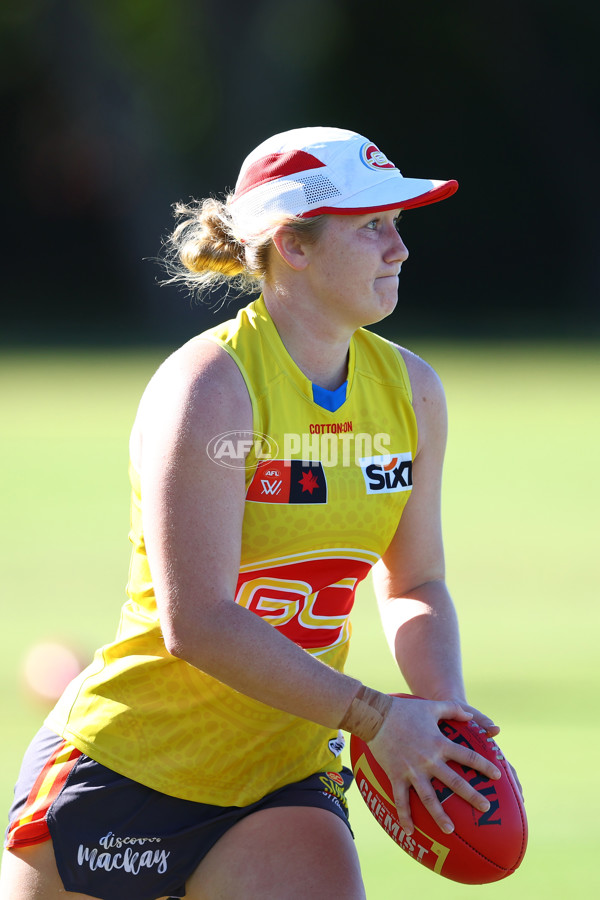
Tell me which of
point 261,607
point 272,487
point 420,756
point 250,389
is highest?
point 250,389

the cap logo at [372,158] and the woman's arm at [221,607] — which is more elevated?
the cap logo at [372,158]

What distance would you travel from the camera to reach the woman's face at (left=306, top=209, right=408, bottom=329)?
8.86ft

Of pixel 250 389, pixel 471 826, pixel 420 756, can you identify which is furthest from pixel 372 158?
pixel 471 826

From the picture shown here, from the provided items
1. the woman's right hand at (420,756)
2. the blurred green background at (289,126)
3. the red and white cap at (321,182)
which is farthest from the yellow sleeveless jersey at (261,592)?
the blurred green background at (289,126)

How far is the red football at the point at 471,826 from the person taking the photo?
8.22 ft

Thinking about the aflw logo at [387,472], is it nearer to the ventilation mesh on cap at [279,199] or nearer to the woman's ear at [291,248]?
the woman's ear at [291,248]

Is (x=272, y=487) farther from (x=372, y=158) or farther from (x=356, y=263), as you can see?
(x=372, y=158)

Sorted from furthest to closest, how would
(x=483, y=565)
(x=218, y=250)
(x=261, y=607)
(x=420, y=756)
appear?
(x=483, y=565), (x=218, y=250), (x=261, y=607), (x=420, y=756)

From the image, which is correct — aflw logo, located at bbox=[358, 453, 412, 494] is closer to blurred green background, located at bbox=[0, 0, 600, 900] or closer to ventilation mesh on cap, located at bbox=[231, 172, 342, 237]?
ventilation mesh on cap, located at bbox=[231, 172, 342, 237]

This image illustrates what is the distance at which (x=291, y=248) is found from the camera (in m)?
2.74

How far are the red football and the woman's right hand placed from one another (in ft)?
0.13


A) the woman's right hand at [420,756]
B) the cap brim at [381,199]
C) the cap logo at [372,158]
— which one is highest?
the cap logo at [372,158]

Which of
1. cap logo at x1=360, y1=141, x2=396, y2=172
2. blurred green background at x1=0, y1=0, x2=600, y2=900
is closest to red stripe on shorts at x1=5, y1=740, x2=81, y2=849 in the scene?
cap logo at x1=360, y1=141, x2=396, y2=172

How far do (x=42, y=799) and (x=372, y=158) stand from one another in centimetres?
154
